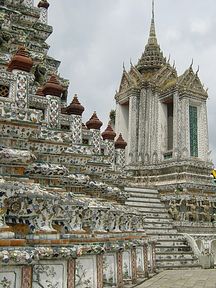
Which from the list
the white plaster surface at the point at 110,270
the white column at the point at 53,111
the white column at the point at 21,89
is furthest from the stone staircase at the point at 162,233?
the white column at the point at 21,89

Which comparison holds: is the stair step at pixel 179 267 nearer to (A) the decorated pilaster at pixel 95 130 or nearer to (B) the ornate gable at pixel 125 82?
(A) the decorated pilaster at pixel 95 130

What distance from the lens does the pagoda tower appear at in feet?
79.4

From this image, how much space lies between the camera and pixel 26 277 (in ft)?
20.6

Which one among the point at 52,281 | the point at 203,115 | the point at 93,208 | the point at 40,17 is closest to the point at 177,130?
the point at 203,115

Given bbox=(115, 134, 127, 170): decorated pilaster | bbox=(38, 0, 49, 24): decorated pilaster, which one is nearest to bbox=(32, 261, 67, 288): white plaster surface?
bbox=(115, 134, 127, 170): decorated pilaster

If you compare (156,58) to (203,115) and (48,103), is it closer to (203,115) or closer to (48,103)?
(203,115)

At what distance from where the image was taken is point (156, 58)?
28.8m

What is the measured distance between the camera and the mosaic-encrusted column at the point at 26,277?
20.5ft

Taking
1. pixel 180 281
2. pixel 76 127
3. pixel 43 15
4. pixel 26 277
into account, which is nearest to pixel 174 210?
pixel 180 281

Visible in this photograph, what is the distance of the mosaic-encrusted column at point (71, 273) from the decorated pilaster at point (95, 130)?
7.22 m

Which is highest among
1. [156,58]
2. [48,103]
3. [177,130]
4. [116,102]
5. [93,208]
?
[156,58]

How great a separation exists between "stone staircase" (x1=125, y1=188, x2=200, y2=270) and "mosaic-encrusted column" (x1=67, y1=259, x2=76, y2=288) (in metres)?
8.75

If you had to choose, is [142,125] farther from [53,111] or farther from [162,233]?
[53,111]

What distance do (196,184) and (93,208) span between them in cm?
1465
